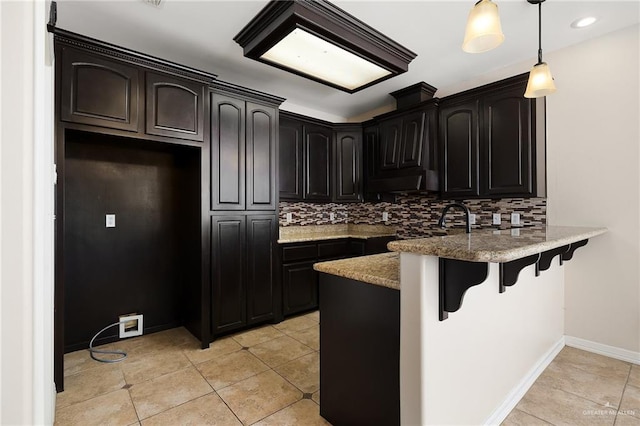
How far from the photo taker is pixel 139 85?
2.37 meters

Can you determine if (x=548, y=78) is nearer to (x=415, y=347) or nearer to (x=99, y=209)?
(x=415, y=347)

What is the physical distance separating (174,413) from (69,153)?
2.29 m

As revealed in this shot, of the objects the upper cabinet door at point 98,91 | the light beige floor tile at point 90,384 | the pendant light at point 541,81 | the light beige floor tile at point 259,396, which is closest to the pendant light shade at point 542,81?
the pendant light at point 541,81

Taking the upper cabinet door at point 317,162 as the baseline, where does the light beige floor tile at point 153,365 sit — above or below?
below

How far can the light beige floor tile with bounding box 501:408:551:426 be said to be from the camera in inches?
66.6

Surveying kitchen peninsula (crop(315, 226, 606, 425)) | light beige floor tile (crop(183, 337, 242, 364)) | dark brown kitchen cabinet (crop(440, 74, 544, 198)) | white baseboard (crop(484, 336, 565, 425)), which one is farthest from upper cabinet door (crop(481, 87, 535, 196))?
light beige floor tile (crop(183, 337, 242, 364))

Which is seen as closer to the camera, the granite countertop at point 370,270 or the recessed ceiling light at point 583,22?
the granite countertop at point 370,270

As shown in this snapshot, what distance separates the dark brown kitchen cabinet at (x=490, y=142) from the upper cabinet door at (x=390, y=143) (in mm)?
522

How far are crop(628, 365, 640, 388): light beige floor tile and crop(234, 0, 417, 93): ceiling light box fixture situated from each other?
2.88 m

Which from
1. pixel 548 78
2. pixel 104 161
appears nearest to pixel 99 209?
pixel 104 161

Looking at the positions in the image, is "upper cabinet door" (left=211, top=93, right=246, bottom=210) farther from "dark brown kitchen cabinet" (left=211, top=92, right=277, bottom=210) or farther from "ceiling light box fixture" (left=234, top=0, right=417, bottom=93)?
"ceiling light box fixture" (left=234, top=0, right=417, bottom=93)

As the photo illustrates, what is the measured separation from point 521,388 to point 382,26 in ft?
8.94

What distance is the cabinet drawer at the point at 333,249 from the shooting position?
367 centimetres

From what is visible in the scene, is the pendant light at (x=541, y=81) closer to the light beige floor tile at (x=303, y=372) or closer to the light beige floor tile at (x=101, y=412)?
the light beige floor tile at (x=303, y=372)
